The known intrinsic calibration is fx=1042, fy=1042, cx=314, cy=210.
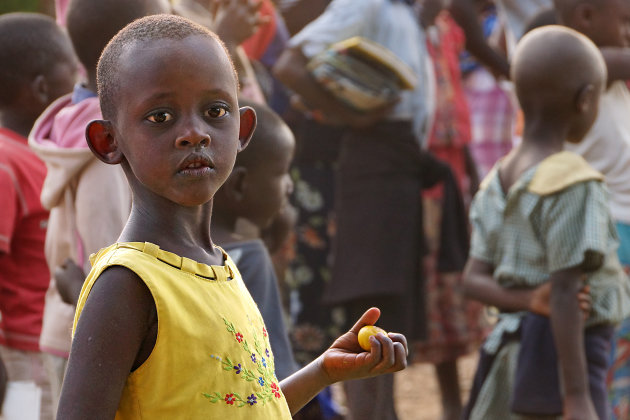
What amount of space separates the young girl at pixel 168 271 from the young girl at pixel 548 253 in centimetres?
156

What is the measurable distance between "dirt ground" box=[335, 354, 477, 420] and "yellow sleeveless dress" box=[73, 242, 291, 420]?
4.36 meters

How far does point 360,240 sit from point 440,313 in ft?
2.79

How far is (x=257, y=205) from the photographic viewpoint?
10.4 feet

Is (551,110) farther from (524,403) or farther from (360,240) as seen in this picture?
(360,240)

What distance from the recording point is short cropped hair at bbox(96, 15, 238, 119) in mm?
1812

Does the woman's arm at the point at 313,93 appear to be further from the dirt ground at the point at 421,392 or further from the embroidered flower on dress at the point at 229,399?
the embroidered flower on dress at the point at 229,399

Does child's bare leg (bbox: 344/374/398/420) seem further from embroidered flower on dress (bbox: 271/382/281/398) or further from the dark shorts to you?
embroidered flower on dress (bbox: 271/382/281/398)

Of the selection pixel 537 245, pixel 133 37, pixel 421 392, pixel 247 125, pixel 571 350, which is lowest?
pixel 421 392

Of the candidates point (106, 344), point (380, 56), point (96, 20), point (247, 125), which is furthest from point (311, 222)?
point (106, 344)

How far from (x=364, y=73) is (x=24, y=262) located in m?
1.76

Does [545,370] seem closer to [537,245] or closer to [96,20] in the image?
[537,245]

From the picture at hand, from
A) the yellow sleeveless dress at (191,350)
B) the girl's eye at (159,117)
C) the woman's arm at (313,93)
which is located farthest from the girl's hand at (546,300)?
the girl's eye at (159,117)

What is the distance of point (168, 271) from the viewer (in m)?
1.76

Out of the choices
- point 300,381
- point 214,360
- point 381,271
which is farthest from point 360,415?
point 214,360
